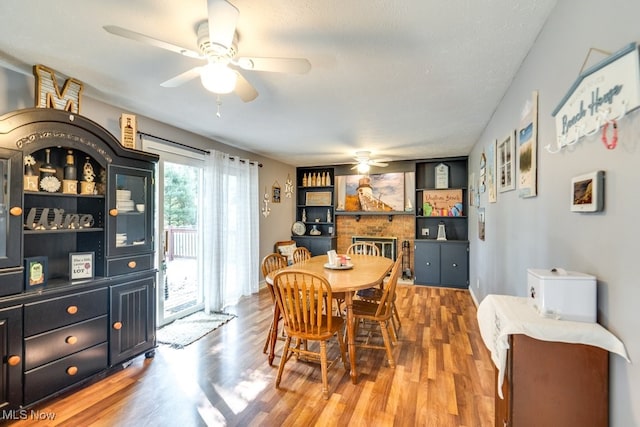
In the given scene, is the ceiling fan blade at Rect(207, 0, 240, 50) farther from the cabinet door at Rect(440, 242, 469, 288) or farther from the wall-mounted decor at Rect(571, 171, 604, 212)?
the cabinet door at Rect(440, 242, 469, 288)

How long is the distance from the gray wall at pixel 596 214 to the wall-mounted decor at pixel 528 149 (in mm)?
59

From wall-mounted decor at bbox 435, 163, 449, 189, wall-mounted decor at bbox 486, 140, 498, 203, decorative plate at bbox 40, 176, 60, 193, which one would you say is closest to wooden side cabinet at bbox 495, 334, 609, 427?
wall-mounted decor at bbox 486, 140, 498, 203

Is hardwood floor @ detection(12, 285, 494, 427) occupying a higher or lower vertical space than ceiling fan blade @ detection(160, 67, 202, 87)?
lower

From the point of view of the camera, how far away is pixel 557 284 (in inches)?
43.3

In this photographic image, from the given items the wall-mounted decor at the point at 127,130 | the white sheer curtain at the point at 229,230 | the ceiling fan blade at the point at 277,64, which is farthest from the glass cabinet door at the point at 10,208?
the white sheer curtain at the point at 229,230

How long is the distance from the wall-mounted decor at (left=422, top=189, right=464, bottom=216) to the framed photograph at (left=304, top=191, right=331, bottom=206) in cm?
204

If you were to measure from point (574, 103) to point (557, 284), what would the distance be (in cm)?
72

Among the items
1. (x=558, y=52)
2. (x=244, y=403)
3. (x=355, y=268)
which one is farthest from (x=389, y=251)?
(x=558, y=52)

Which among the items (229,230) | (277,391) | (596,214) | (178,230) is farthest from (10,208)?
(596,214)

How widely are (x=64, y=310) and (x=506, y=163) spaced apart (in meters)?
3.60

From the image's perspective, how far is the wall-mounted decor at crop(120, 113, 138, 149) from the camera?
275 centimetres

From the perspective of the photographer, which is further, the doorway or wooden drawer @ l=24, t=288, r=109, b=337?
the doorway

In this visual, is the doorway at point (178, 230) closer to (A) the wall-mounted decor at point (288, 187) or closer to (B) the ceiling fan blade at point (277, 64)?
(B) the ceiling fan blade at point (277, 64)

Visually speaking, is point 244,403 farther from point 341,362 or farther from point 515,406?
point 515,406
